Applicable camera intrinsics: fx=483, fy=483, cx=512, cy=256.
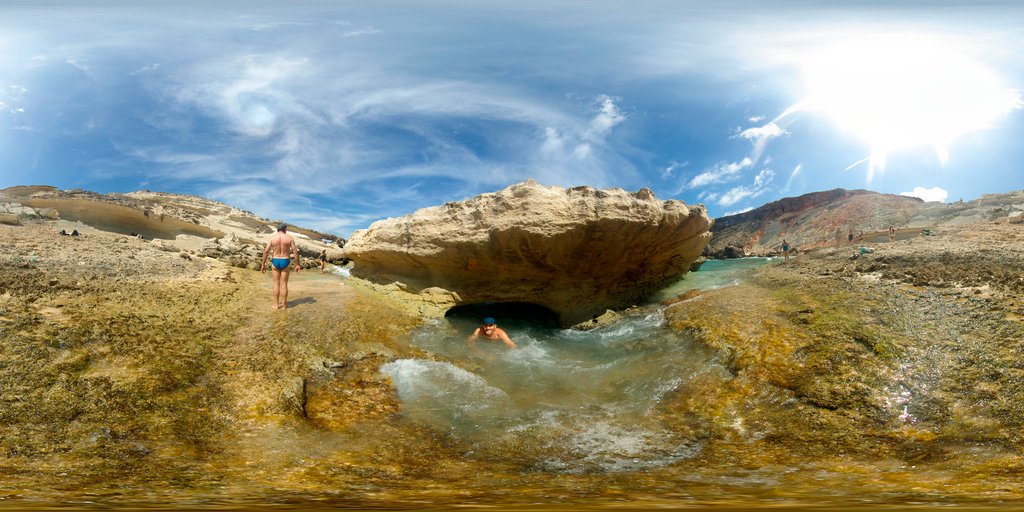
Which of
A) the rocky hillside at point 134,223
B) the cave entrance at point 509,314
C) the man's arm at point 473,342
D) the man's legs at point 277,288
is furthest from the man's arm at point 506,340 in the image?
the rocky hillside at point 134,223

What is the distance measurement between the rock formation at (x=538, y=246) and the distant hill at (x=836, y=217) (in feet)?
132

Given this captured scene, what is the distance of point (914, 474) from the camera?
466 cm

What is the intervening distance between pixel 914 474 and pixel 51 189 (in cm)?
7038

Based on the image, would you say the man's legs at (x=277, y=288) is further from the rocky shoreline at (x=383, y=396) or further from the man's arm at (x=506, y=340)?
the man's arm at (x=506, y=340)

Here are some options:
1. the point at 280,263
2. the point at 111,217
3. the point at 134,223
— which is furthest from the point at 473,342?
the point at 111,217

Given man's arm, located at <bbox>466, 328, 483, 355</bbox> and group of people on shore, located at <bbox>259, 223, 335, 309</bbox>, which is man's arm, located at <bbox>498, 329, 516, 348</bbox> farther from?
group of people on shore, located at <bbox>259, 223, 335, 309</bbox>

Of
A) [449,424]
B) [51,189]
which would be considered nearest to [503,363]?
[449,424]

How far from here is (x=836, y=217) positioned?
2472 inches

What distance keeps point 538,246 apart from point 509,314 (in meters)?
3.52

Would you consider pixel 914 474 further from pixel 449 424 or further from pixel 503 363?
pixel 503 363

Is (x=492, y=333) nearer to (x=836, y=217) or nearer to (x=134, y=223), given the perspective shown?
(x=134, y=223)

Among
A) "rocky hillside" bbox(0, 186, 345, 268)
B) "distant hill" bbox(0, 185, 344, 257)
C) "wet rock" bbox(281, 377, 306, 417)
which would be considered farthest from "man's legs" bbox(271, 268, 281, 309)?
"distant hill" bbox(0, 185, 344, 257)

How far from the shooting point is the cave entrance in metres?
14.9

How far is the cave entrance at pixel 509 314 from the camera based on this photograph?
14922 millimetres
